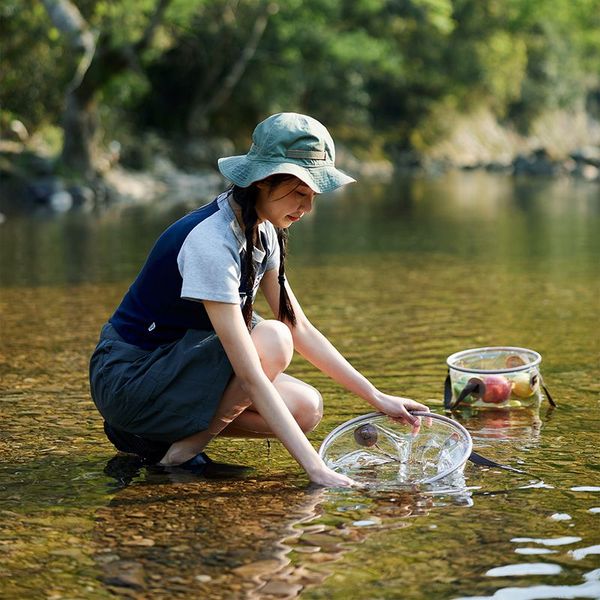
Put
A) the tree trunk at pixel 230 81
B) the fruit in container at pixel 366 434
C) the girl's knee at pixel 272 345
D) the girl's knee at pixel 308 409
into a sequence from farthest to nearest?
the tree trunk at pixel 230 81 → the fruit in container at pixel 366 434 → the girl's knee at pixel 308 409 → the girl's knee at pixel 272 345

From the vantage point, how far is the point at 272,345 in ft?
13.1

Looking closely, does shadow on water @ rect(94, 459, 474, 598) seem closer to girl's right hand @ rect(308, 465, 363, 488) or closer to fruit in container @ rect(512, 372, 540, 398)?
girl's right hand @ rect(308, 465, 363, 488)

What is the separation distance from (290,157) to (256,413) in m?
0.99

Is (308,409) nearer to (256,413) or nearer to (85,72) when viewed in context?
(256,413)

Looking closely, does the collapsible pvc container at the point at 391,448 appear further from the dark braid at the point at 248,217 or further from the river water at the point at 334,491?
the dark braid at the point at 248,217

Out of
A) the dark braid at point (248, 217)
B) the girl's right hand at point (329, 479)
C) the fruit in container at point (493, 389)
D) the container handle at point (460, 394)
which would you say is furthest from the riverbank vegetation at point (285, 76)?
the girl's right hand at point (329, 479)

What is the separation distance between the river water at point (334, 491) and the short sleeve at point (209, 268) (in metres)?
0.71

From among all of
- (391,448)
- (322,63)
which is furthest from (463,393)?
(322,63)

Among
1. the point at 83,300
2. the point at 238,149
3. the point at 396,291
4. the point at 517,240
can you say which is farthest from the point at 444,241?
the point at 238,149

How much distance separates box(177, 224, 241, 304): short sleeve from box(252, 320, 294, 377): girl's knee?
0.25 metres

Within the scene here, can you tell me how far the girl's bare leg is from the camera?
4.01 m

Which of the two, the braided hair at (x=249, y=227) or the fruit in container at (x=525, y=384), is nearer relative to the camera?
the braided hair at (x=249, y=227)

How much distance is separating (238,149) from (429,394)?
2788cm

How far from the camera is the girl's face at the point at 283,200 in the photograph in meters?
3.80
